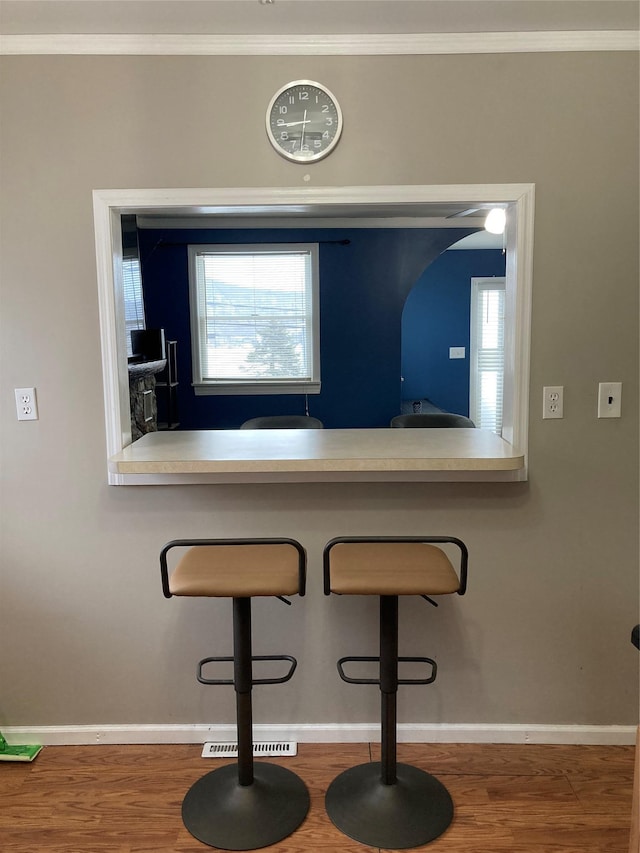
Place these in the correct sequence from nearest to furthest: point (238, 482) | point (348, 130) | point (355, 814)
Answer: point (355, 814) → point (348, 130) → point (238, 482)

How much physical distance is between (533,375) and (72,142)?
5.62 ft

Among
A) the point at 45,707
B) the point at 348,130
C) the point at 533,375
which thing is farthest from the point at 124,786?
the point at 348,130

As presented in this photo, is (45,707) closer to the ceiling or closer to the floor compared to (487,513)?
closer to the floor

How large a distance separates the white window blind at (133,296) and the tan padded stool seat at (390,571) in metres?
3.10

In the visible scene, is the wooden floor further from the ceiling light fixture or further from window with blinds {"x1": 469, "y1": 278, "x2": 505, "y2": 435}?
window with blinds {"x1": 469, "y1": 278, "x2": 505, "y2": 435}

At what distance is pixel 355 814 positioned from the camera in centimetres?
188

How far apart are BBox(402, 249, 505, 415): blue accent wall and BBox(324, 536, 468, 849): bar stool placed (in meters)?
5.07

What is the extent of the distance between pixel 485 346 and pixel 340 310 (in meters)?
2.16

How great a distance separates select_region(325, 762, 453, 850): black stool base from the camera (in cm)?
182

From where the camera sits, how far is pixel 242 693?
6.09 feet

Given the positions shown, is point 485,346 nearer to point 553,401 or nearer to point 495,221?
point 495,221

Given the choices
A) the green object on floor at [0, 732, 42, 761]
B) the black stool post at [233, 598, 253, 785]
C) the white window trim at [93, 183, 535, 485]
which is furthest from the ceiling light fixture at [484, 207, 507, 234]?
the green object on floor at [0, 732, 42, 761]

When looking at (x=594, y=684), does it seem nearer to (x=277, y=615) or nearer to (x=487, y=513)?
(x=487, y=513)

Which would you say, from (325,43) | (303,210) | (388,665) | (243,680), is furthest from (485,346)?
(243,680)
